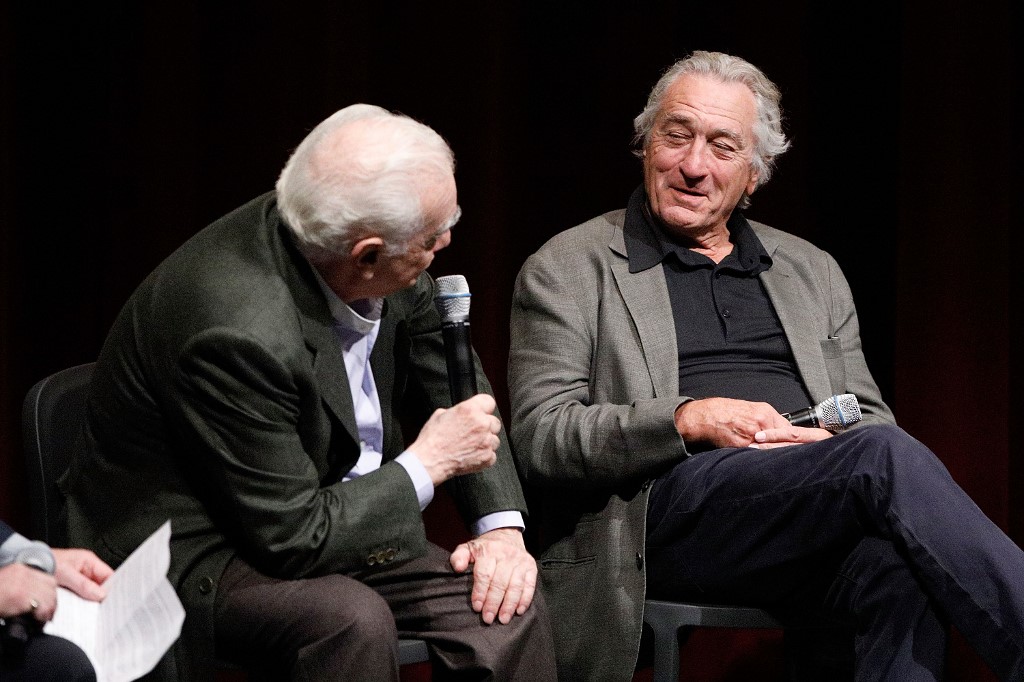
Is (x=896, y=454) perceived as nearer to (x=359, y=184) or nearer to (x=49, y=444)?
(x=359, y=184)

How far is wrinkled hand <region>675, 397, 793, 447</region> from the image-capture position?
2.18 m

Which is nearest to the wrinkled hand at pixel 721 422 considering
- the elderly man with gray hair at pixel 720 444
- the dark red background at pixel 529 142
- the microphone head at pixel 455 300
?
the elderly man with gray hair at pixel 720 444

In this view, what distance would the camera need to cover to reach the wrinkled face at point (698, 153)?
252cm

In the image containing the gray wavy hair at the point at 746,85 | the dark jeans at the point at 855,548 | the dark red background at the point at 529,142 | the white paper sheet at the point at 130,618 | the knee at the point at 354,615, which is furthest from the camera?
the dark red background at the point at 529,142

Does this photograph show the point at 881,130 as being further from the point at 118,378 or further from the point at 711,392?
the point at 118,378

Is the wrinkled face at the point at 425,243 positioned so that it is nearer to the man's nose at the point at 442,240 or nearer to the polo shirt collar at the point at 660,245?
the man's nose at the point at 442,240

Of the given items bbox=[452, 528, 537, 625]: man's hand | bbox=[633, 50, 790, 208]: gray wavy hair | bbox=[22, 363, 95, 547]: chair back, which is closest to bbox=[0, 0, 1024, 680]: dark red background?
bbox=[633, 50, 790, 208]: gray wavy hair

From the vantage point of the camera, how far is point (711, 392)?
237 cm

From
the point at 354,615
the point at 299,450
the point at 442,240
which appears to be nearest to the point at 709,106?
the point at 442,240

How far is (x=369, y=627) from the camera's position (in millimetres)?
1659

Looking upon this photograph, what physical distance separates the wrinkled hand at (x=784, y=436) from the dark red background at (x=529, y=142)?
0.95m

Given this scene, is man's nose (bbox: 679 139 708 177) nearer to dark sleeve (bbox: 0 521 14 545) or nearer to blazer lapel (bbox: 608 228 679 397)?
blazer lapel (bbox: 608 228 679 397)

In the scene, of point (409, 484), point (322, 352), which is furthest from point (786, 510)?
point (322, 352)

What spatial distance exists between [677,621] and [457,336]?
0.66 metres
